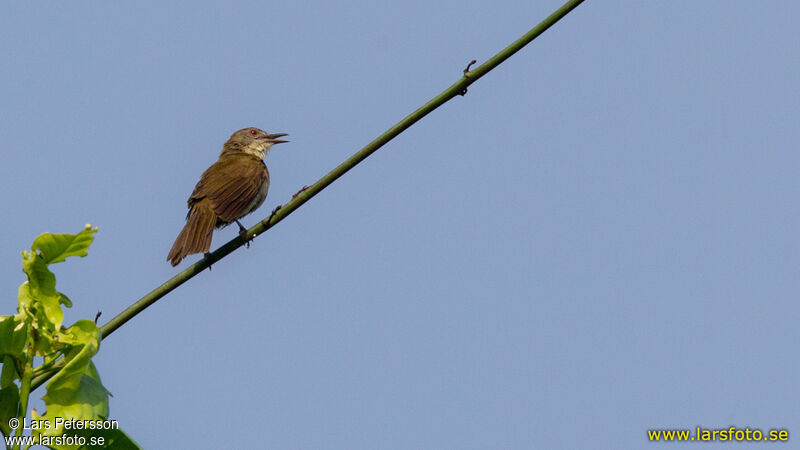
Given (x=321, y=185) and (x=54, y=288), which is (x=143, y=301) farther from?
(x=321, y=185)

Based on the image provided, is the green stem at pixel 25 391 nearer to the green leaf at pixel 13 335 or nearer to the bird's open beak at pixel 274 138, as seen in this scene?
the green leaf at pixel 13 335

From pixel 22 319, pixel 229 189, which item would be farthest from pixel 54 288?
pixel 229 189

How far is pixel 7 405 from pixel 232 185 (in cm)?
564

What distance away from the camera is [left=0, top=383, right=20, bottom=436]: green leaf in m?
2.32

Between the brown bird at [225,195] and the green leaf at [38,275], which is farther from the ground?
the brown bird at [225,195]

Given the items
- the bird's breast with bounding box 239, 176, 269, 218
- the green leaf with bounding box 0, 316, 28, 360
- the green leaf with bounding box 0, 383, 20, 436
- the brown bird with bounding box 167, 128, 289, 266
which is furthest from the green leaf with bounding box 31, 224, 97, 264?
the bird's breast with bounding box 239, 176, 269, 218

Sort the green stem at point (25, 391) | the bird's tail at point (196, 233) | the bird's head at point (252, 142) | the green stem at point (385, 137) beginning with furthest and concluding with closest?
the bird's head at point (252, 142) < the bird's tail at point (196, 233) < the green stem at point (385, 137) < the green stem at point (25, 391)

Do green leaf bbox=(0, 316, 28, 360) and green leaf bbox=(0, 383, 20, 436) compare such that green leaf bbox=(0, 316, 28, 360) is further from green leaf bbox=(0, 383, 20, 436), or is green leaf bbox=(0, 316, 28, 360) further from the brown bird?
the brown bird

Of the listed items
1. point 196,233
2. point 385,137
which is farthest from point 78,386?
point 196,233

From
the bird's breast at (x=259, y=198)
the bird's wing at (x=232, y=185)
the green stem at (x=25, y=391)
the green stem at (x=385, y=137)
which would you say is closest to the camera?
the green stem at (x=25, y=391)

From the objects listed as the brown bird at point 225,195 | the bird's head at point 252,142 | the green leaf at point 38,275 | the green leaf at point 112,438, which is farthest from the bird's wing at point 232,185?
the green leaf at point 112,438

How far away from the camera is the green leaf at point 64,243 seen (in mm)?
2279

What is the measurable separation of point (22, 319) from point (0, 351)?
89 mm

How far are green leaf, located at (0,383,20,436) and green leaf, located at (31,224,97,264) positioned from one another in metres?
0.34
